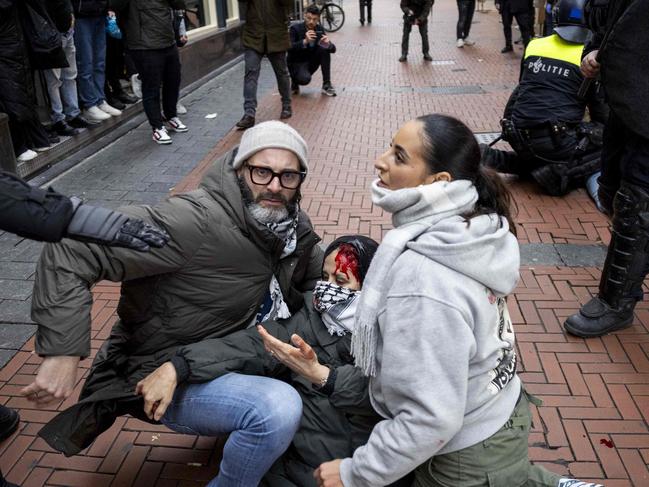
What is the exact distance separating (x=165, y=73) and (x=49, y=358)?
216 inches

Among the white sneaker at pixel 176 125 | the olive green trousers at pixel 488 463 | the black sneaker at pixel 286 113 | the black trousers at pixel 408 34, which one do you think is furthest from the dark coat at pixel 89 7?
the black trousers at pixel 408 34

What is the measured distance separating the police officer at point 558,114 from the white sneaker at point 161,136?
3602 millimetres

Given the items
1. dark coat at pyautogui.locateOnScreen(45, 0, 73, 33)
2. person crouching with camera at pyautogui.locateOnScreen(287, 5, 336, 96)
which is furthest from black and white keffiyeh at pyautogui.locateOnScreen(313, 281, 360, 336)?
person crouching with camera at pyautogui.locateOnScreen(287, 5, 336, 96)

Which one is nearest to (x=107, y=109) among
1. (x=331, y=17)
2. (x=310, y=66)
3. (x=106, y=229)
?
(x=310, y=66)

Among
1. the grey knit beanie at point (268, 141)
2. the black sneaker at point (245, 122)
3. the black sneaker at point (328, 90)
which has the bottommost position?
the black sneaker at point (328, 90)

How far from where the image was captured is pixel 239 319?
2.26m

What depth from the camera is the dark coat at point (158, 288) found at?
1.89 metres

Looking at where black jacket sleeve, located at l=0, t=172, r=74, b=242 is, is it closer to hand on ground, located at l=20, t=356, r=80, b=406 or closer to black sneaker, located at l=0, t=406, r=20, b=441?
hand on ground, located at l=20, t=356, r=80, b=406

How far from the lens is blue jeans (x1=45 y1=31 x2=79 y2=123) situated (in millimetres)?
5887

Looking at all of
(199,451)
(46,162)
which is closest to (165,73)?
(46,162)

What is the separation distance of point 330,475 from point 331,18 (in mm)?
16452

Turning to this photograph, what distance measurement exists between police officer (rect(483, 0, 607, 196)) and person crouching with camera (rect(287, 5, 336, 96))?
422 centimetres

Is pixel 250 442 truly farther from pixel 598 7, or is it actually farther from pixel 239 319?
pixel 598 7

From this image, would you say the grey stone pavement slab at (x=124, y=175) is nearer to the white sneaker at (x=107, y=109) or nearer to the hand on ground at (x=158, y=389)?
the white sneaker at (x=107, y=109)
